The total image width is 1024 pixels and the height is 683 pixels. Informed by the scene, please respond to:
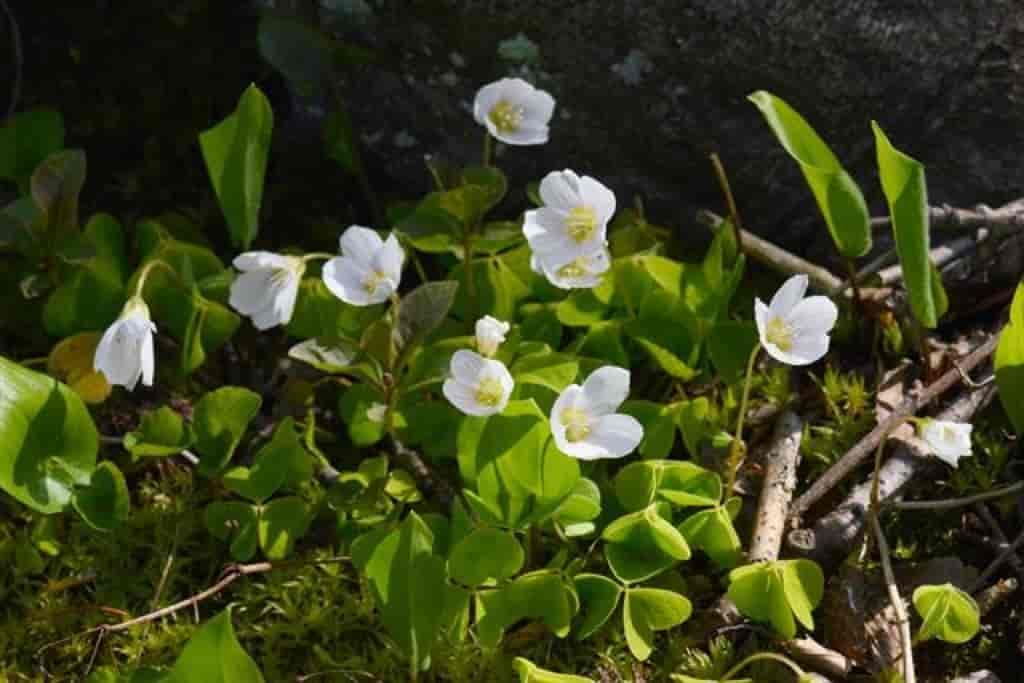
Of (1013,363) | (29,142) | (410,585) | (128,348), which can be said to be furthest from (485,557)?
(29,142)

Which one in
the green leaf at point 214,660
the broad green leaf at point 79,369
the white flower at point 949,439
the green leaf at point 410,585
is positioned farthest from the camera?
the broad green leaf at point 79,369

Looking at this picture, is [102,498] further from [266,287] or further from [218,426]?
[266,287]

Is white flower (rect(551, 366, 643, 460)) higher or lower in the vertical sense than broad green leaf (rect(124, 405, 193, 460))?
higher

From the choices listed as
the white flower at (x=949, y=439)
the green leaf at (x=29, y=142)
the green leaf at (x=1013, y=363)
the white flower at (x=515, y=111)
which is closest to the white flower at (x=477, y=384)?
the white flower at (x=515, y=111)

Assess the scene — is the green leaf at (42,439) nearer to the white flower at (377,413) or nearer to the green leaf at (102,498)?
the green leaf at (102,498)

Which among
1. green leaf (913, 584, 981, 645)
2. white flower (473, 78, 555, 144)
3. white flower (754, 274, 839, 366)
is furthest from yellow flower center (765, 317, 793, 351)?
white flower (473, 78, 555, 144)

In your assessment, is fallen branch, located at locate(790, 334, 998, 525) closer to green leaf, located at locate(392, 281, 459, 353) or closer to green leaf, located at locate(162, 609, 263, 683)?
green leaf, located at locate(392, 281, 459, 353)

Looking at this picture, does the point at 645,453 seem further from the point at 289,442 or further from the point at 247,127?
the point at 247,127

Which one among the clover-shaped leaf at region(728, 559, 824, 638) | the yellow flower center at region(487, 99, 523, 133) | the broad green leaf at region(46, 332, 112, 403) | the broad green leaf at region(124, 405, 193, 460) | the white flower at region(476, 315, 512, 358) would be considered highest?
the yellow flower center at region(487, 99, 523, 133)
